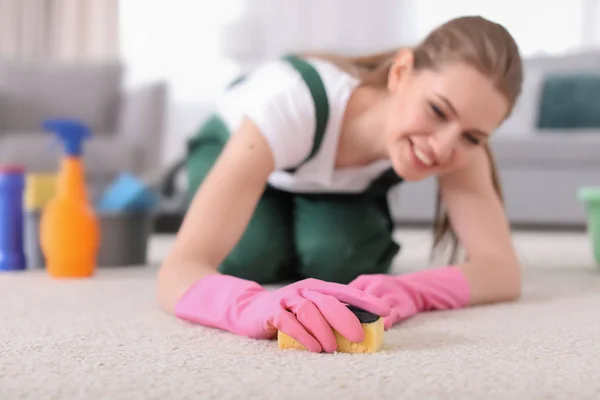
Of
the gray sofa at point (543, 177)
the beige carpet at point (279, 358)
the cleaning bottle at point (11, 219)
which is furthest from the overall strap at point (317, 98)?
the gray sofa at point (543, 177)

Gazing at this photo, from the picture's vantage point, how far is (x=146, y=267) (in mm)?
1604

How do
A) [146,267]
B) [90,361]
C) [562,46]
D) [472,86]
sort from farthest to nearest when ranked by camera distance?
1. [562,46]
2. [146,267]
3. [472,86]
4. [90,361]

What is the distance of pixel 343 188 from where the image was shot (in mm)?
1309

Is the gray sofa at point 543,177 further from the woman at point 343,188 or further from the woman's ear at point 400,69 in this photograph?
the woman's ear at point 400,69

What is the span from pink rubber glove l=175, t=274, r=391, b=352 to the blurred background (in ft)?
6.24

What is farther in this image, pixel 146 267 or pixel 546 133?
pixel 546 133

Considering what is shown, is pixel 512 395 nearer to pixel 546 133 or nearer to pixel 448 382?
pixel 448 382

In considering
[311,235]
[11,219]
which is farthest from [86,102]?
[311,235]

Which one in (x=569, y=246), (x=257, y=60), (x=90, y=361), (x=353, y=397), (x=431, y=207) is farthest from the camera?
(x=257, y=60)

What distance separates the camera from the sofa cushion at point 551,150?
8.84ft

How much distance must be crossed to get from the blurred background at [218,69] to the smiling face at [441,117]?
1.79 m

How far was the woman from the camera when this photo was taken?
0.85m

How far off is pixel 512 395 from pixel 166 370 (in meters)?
0.31

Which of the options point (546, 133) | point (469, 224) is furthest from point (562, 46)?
point (469, 224)
